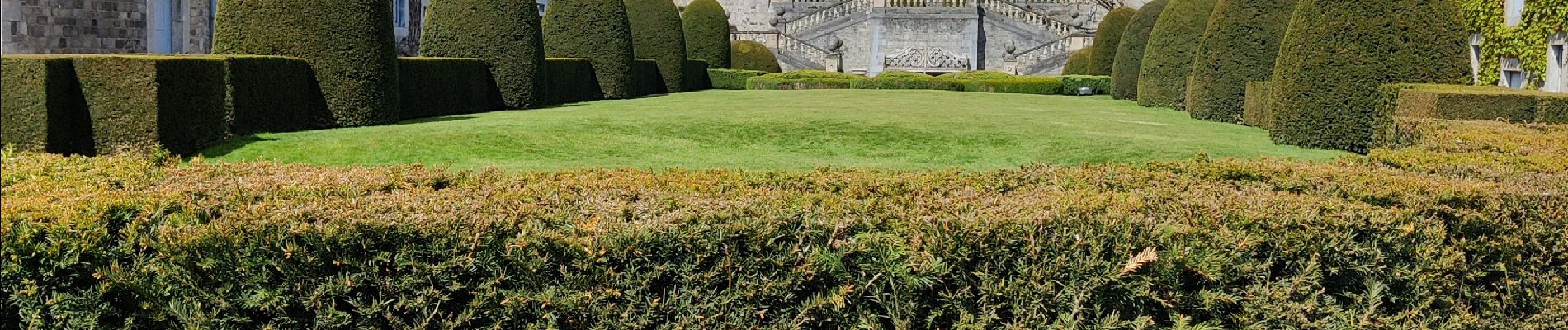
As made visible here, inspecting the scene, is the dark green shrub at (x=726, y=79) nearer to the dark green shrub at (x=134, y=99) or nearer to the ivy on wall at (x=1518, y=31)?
the ivy on wall at (x=1518, y=31)

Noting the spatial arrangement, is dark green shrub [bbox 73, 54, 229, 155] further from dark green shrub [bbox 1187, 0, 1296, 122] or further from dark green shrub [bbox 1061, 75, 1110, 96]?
dark green shrub [bbox 1061, 75, 1110, 96]

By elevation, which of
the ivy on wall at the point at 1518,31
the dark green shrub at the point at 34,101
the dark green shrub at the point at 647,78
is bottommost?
the dark green shrub at the point at 34,101

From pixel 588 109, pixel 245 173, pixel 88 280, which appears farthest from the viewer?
pixel 588 109

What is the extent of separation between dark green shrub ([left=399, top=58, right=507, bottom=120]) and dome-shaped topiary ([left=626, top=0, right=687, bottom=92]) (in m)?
10.5

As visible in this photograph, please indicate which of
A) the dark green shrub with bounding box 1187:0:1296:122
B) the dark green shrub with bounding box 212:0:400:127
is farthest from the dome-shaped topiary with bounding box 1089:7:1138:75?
A: the dark green shrub with bounding box 212:0:400:127

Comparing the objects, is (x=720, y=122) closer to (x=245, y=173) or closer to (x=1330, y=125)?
(x=1330, y=125)

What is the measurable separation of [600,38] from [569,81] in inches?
90.3

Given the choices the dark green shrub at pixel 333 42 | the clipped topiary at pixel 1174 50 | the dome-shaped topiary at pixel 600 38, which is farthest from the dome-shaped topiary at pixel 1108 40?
the dark green shrub at pixel 333 42

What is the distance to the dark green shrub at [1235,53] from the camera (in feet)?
62.7

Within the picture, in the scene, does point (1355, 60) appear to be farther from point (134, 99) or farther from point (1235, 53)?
point (134, 99)

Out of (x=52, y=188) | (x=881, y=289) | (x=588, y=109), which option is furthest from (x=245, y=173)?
(x=588, y=109)

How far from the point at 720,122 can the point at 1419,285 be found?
11953 mm

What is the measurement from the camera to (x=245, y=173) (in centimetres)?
541

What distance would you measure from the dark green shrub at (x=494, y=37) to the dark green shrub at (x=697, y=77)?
10995mm
